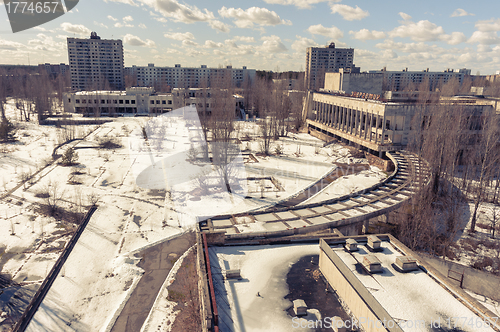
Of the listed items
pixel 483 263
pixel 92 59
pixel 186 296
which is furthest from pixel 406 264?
pixel 92 59

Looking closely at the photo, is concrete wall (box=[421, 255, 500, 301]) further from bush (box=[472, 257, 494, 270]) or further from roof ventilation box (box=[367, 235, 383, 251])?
roof ventilation box (box=[367, 235, 383, 251])

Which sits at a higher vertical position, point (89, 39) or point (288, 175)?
point (89, 39)

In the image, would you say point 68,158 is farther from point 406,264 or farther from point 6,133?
point 406,264

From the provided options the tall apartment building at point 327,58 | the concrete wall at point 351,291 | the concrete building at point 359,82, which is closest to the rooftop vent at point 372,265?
the concrete wall at point 351,291

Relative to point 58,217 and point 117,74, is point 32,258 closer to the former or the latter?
point 58,217

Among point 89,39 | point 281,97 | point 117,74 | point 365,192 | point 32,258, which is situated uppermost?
point 89,39

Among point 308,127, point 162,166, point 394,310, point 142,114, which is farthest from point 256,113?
point 394,310

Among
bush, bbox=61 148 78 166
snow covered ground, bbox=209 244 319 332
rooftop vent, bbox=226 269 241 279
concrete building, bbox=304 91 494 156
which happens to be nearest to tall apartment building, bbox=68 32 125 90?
bush, bbox=61 148 78 166
